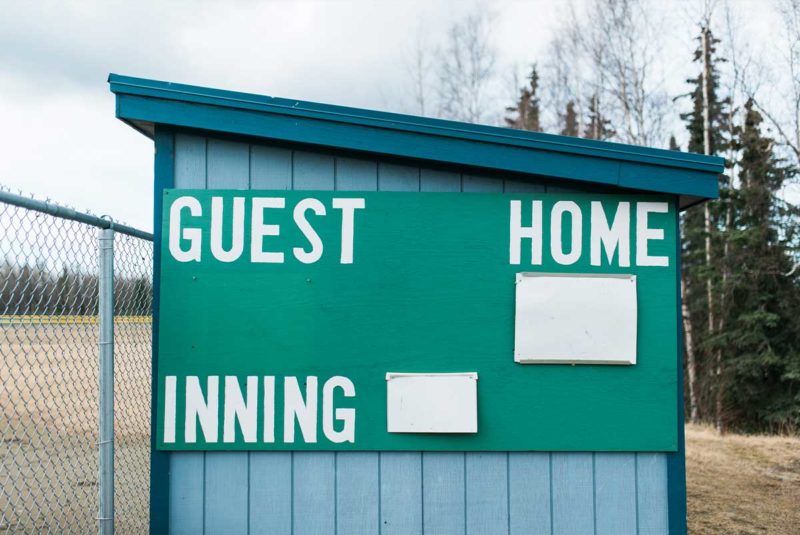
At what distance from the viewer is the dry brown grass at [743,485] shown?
559 centimetres

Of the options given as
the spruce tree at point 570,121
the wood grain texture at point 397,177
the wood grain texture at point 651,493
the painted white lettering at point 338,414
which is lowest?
the wood grain texture at point 651,493

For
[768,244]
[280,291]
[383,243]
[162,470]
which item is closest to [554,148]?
[383,243]

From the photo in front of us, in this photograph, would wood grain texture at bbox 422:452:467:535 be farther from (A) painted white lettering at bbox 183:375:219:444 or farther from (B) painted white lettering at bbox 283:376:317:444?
(A) painted white lettering at bbox 183:375:219:444

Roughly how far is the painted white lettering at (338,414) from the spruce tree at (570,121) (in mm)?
17661

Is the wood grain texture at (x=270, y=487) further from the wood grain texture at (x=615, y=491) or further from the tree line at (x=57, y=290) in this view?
the wood grain texture at (x=615, y=491)

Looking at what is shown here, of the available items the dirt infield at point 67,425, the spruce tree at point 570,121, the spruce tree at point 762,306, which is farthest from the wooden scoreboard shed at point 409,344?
the spruce tree at point 570,121

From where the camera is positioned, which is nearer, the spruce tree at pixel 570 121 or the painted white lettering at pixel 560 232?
the painted white lettering at pixel 560 232

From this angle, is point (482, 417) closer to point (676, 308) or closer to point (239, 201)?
point (676, 308)

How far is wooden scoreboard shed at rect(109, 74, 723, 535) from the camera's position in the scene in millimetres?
3354

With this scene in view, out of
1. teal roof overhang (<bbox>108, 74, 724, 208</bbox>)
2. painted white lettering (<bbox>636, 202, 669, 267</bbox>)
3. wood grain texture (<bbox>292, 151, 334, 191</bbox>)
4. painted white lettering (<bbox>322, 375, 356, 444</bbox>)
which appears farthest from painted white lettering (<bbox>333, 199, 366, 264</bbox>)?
painted white lettering (<bbox>636, 202, 669, 267</bbox>)

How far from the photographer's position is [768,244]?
15.2 meters

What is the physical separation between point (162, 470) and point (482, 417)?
1.55m

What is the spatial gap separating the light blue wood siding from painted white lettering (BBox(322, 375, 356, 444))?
10 centimetres

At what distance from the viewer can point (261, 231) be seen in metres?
3.41
